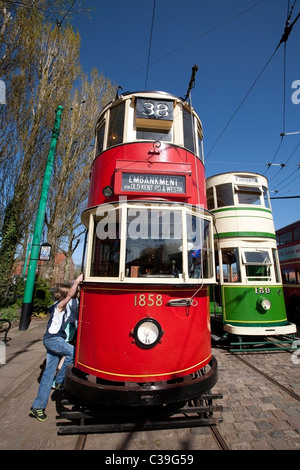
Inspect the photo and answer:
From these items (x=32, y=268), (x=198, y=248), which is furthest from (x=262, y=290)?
(x=32, y=268)

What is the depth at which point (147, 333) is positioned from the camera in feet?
9.16

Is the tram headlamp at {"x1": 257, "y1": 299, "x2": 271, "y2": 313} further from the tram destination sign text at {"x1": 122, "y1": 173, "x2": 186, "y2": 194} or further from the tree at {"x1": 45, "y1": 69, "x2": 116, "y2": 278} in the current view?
the tree at {"x1": 45, "y1": 69, "x2": 116, "y2": 278}

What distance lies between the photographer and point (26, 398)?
3.66m

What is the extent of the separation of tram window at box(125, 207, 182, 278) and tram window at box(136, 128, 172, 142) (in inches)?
61.2

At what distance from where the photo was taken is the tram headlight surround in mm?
6125

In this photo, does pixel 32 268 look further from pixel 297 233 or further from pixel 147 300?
pixel 297 233

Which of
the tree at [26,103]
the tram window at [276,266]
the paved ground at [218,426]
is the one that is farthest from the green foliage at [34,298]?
the tram window at [276,266]

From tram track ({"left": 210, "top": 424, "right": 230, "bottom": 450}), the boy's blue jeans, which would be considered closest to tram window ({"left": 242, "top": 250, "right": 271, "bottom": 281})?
tram track ({"left": 210, "top": 424, "right": 230, "bottom": 450})

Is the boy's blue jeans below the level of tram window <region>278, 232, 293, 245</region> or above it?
below

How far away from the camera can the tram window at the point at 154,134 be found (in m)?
4.03

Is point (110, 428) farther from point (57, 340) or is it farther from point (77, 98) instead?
point (77, 98)

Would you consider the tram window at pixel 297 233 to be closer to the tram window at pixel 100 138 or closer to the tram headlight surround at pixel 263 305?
the tram headlight surround at pixel 263 305

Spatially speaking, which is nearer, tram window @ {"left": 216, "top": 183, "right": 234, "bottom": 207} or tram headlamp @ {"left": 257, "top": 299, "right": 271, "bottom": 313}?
tram headlamp @ {"left": 257, "top": 299, "right": 271, "bottom": 313}

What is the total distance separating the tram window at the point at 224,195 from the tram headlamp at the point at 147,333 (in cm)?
555
